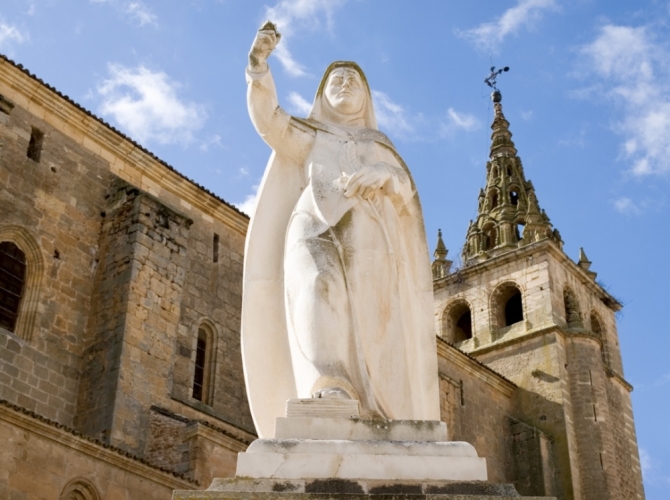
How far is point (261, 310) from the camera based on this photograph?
4.38 meters

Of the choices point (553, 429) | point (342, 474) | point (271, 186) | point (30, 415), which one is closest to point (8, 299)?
point (30, 415)

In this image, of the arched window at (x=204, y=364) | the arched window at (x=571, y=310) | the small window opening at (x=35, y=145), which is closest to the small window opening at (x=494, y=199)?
the arched window at (x=571, y=310)

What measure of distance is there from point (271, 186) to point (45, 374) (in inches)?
426

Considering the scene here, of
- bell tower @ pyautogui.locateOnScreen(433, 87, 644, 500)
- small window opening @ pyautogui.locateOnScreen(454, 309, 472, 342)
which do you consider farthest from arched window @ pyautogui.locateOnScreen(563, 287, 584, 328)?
small window opening @ pyautogui.locateOnScreen(454, 309, 472, 342)

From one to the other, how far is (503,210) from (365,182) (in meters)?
31.3

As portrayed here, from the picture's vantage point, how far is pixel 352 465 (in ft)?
11.6

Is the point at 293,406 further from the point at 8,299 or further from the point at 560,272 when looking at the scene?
the point at 560,272

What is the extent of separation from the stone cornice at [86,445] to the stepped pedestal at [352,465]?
7741 millimetres

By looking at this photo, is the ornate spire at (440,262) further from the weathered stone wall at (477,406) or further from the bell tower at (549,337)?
the weathered stone wall at (477,406)

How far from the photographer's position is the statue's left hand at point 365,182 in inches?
174

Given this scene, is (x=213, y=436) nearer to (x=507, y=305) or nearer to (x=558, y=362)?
(x=558, y=362)

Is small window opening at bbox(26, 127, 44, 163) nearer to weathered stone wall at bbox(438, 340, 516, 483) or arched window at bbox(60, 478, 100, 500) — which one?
arched window at bbox(60, 478, 100, 500)

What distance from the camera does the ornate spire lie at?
34.0 m

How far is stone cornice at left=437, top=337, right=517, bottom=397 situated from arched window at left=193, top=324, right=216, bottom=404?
27.0ft
